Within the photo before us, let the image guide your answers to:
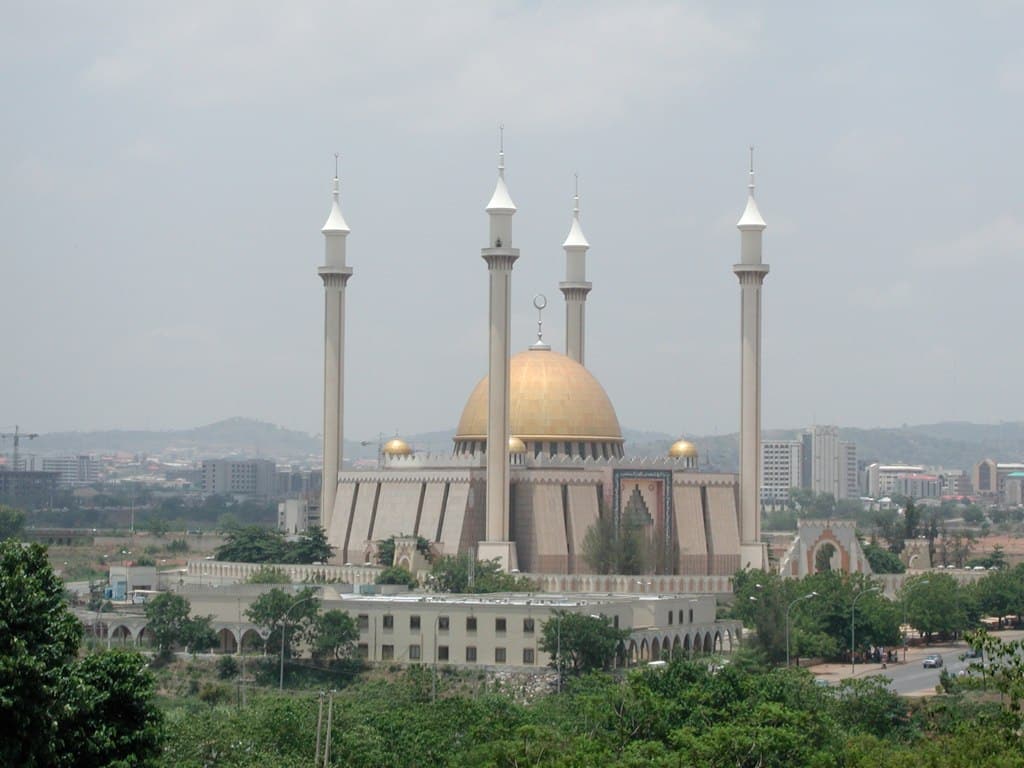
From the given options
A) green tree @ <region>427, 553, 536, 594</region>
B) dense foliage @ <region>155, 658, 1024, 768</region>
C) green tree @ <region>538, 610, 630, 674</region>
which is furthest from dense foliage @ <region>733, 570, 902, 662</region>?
dense foliage @ <region>155, 658, 1024, 768</region>

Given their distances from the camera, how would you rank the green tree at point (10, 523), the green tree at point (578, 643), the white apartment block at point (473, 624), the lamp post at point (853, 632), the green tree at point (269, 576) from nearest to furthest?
the green tree at point (578, 643)
the white apartment block at point (473, 624)
the lamp post at point (853, 632)
the green tree at point (269, 576)
the green tree at point (10, 523)

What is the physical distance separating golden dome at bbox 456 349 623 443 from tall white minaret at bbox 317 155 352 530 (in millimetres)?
5323

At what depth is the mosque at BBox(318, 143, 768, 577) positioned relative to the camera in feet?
306

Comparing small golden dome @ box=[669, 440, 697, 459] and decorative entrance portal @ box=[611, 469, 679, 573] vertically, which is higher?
small golden dome @ box=[669, 440, 697, 459]

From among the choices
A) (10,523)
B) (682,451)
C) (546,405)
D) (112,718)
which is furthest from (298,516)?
(112,718)

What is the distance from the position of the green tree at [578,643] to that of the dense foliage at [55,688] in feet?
117

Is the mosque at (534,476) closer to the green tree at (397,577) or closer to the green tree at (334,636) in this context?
the green tree at (397,577)

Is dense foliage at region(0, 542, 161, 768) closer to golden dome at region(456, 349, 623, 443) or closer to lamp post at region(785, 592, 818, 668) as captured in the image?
lamp post at region(785, 592, 818, 668)

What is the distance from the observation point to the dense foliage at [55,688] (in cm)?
3459

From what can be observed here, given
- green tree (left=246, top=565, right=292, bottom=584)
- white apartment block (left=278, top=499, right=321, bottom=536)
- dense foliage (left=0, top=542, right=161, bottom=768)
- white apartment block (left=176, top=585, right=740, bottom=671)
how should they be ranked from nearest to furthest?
dense foliage (left=0, top=542, right=161, bottom=768)
white apartment block (left=176, top=585, right=740, bottom=671)
green tree (left=246, top=565, right=292, bottom=584)
white apartment block (left=278, top=499, right=321, bottom=536)

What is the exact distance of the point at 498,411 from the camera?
91.9 meters

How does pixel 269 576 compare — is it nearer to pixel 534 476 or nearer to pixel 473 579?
pixel 473 579

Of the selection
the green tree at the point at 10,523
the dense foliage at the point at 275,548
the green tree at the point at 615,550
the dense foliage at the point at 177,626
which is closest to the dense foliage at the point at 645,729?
the dense foliage at the point at 177,626

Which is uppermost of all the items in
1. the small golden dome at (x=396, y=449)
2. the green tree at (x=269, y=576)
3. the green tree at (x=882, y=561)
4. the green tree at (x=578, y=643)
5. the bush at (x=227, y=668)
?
the small golden dome at (x=396, y=449)
